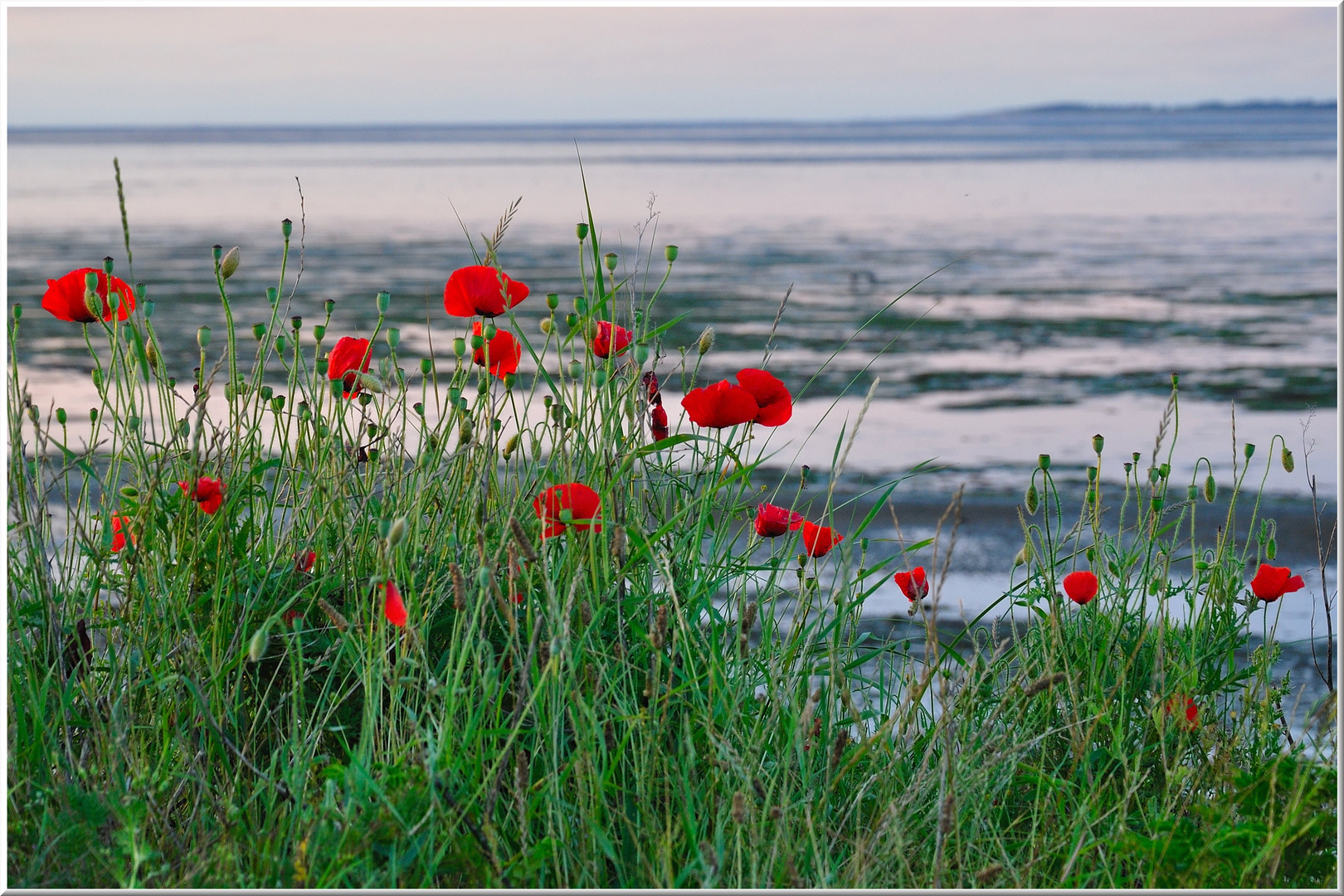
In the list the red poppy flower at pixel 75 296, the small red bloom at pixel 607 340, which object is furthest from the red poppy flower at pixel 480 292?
the red poppy flower at pixel 75 296

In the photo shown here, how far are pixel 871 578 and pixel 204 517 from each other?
274 centimetres

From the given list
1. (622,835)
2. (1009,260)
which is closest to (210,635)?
(622,835)

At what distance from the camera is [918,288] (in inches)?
436

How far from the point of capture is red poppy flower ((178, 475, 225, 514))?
Result: 2.11 metres

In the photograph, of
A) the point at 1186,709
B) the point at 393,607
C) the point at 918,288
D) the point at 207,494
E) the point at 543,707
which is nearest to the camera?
the point at 393,607

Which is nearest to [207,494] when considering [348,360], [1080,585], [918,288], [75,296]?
[348,360]

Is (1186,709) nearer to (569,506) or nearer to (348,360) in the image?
(569,506)

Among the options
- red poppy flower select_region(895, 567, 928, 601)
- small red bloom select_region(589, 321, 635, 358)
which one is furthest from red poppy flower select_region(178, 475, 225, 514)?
red poppy flower select_region(895, 567, 928, 601)

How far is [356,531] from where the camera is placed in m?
2.39

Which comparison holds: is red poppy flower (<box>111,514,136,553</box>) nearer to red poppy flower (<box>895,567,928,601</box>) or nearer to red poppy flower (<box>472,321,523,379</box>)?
red poppy flower (<box>472,321,523,379</box>)

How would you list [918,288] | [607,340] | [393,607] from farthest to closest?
[918,288] → [607,340] → [393,607]

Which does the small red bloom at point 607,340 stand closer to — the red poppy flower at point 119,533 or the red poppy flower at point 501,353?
the red poppy flower at point 501,353

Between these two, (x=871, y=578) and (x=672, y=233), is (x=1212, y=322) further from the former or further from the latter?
(x=672, y=233)

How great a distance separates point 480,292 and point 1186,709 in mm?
1566
